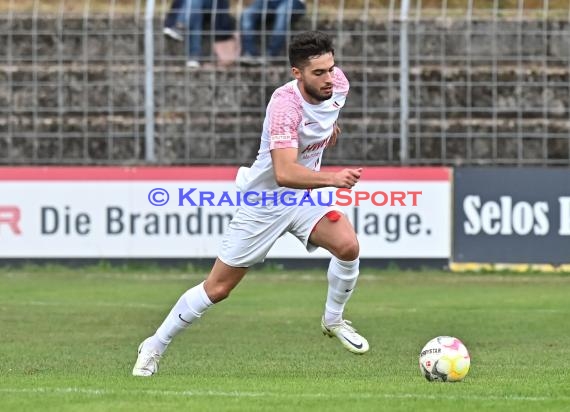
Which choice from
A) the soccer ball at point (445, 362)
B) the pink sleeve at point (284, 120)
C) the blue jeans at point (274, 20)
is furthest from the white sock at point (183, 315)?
the blue jeans at point (274, 20)

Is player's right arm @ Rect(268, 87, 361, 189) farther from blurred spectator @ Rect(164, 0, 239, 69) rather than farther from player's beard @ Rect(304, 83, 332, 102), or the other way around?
blurred spectator @ Rect(164, 0, 239, 69)

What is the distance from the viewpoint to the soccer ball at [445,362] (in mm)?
9047

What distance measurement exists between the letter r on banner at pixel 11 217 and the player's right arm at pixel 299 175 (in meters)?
11.2

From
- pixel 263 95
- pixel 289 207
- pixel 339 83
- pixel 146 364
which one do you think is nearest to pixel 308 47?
pixel 339 83

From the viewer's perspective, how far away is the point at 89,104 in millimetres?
21031

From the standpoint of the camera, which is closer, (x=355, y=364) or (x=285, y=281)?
(x=355, y=364)

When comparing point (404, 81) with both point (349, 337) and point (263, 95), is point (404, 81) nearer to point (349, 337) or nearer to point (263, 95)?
point (263, 95)

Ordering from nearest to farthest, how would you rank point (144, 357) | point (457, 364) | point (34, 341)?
point (457, 364), point (144, 357), point (34, 341)

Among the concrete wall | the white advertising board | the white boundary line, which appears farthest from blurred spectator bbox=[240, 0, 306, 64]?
the white boundary line

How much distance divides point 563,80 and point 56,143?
24.0 ft

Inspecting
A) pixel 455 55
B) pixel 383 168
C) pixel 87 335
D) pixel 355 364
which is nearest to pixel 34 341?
pixel 87 335

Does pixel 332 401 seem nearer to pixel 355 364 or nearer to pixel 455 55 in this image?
pixel 355 364

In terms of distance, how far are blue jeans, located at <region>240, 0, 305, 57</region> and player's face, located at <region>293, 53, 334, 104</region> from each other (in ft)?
35.0

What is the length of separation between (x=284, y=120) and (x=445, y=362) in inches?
74.9
